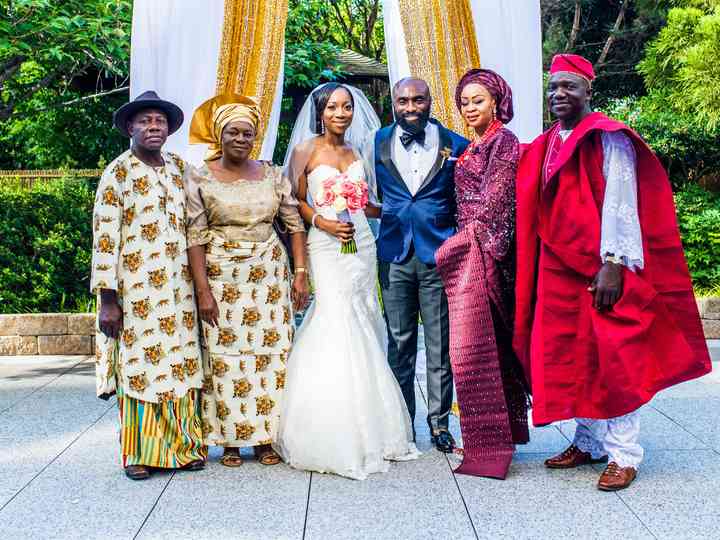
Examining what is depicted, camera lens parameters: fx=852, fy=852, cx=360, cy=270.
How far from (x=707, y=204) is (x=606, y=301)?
5998 mm

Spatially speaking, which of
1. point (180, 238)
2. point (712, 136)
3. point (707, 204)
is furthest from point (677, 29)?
point (180, 238)

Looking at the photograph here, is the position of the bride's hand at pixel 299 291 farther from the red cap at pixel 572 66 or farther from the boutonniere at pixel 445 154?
the red cap at pixel 572 66

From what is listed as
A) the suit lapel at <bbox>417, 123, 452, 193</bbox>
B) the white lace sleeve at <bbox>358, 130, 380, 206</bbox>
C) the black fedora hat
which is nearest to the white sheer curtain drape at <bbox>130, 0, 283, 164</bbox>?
the black fedora hat

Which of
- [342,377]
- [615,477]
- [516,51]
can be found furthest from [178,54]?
[615,477]

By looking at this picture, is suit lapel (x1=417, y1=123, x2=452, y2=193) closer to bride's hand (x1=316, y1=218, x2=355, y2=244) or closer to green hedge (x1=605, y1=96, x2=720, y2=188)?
bride's hand (x1=316, y1=218, x2=355, y2=244)

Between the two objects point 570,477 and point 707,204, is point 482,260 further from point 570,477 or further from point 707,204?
point 707,204

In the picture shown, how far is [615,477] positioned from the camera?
3.77 m

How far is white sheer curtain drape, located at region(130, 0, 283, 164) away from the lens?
5.32 m

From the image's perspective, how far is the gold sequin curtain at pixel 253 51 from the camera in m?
5.44

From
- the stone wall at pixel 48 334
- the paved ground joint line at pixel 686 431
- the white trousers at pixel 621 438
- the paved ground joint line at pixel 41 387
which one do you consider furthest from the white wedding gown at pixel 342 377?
the stone wall at pixel 48 334

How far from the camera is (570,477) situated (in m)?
3.97

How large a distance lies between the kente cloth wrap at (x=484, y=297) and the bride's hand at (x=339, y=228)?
1.63 ft

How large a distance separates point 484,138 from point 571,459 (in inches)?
63.6

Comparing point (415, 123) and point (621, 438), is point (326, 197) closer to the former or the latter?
point (415, 123)
